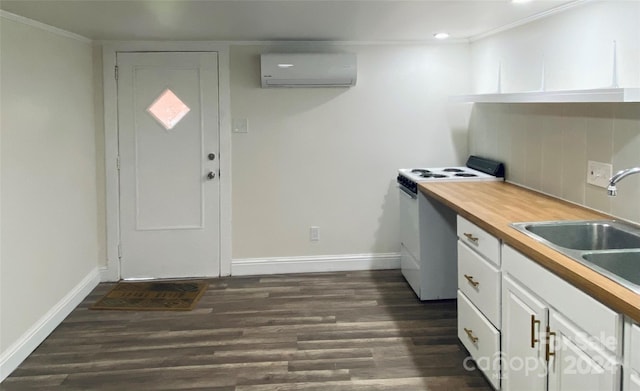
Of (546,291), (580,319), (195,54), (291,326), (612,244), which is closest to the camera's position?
(580,319)

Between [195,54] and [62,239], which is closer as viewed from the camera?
[62,239]

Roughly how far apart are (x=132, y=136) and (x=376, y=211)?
219cm

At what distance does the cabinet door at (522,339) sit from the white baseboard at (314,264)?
2.29m

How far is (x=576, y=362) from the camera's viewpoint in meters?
1.84

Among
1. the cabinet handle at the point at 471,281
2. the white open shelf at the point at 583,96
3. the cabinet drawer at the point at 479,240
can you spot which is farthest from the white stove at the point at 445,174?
the cabinet handle at the point at 471,281

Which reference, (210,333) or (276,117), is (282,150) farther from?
(210,333)

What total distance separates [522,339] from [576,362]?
0.42m

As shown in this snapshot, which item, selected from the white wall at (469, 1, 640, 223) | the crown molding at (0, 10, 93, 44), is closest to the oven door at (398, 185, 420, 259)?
the white wall at (469, 1, 640, 223)

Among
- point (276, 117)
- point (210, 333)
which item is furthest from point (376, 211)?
point (210, 333)

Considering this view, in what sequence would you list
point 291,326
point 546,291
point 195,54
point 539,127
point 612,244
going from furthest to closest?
1. point 195,54
2. point 291,326
3. point 539,127
4. point 612,244
5. point 546,291

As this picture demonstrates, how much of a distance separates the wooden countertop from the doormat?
1.97 m

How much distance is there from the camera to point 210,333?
11.4 feet

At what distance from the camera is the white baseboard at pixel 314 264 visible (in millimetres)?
4672

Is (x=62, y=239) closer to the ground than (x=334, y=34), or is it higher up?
closer to the ground
